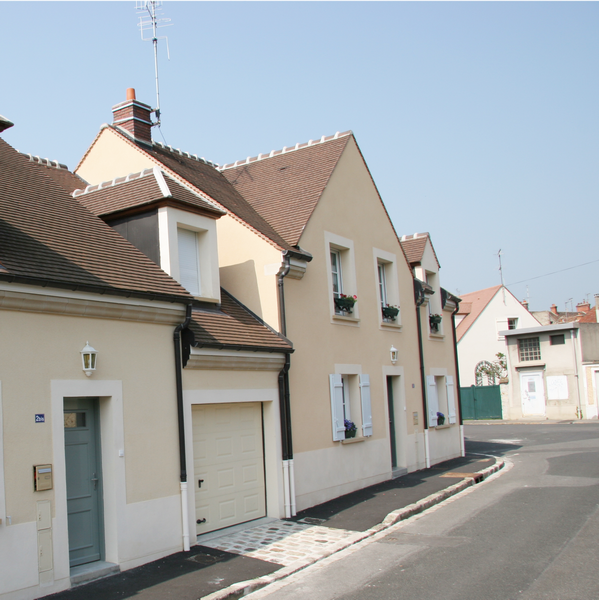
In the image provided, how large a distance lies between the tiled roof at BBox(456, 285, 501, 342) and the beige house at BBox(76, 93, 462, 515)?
97.5 feet

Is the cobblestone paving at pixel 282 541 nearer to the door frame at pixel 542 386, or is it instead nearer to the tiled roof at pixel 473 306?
the door frame at pixel 542 386

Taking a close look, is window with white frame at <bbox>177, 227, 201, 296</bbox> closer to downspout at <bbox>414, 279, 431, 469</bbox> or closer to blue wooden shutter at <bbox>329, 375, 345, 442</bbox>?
blue wooden shutter at <bbox>329, 375, 345, 442</bbox>

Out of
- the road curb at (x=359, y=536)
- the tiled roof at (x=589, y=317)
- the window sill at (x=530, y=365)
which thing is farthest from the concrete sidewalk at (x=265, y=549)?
the tiled roof at (x=589, y=317)

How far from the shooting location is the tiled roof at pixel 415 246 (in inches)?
739

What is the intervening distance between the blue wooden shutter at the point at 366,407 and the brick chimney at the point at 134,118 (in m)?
7.32

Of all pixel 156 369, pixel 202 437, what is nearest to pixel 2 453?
pixel 156 369

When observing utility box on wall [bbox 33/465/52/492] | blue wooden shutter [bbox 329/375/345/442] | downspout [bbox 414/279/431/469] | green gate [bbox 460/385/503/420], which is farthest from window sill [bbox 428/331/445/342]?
green gate [bbox 460/385/503/420]

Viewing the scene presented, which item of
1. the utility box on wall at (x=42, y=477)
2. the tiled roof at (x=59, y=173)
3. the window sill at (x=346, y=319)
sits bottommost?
the utility box on wall at (x=42, y=477)

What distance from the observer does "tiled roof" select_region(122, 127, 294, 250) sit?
12758mm

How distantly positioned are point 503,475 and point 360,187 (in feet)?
26.0

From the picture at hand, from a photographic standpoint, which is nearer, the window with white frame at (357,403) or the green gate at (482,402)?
the window with white frame at (357,403)

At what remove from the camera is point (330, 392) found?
13117 millimetres

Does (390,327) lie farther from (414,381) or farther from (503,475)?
(503,475)

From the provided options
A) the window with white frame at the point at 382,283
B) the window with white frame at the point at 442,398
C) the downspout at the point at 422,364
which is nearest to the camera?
the window with white frame at the point at 382,283
